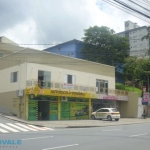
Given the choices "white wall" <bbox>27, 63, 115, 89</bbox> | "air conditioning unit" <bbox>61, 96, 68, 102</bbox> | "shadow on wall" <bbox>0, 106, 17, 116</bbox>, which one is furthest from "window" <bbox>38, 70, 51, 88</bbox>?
"shadow on wall" <bbox>0, 106, 17, 116</bbox>

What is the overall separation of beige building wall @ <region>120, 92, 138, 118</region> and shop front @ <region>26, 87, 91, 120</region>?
7866mm

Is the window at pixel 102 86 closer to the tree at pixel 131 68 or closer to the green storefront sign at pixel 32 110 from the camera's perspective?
the green storefront sign at pixel 32 110

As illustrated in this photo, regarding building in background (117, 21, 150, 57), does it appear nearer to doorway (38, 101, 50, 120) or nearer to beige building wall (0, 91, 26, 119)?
doorway (38, 101, 50, 120)

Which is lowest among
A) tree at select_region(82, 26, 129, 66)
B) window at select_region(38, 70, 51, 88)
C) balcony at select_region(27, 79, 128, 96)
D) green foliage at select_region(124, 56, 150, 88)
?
balcony at select_region(27, 79, 128, 96)

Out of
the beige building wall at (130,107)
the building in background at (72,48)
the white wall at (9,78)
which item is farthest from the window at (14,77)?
the building in background at (72,48)

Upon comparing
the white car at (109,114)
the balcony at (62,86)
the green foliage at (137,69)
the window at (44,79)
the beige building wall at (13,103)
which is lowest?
the white car at (109,114)

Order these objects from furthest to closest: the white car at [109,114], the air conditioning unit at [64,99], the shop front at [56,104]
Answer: the air conditioning unit at [64,99], the white car at [109,114], the shop front at [56,104]

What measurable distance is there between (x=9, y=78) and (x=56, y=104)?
6.67 m

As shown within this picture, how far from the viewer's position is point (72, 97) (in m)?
35.1

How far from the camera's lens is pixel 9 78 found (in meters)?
34.6

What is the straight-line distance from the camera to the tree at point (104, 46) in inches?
2188

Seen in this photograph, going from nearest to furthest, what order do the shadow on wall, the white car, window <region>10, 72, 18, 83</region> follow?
1. the shadow on wall
2. the white car
3. window <region>10, 72, 18, 83</region>

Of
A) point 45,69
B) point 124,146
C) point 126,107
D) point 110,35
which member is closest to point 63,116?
point 45,69

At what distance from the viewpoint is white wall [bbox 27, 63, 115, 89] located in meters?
32.1
